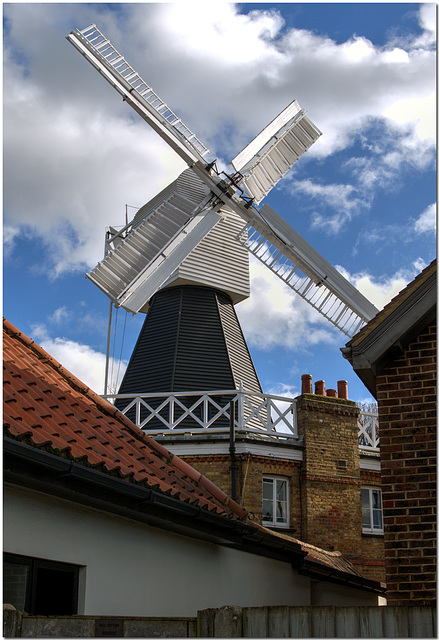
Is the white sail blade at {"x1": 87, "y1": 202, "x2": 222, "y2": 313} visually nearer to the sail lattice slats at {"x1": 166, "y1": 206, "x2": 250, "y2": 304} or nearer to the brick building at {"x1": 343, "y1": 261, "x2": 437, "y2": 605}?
the sail lattice slats at {"x1": 166, "y1": 206, "x2": 250, "y2": 304}

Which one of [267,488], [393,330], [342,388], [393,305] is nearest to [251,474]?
[267,488]

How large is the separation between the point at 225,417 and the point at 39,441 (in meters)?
11.7

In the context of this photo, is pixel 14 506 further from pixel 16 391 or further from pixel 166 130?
pixel 166 130

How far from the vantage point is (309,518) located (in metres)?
15.6

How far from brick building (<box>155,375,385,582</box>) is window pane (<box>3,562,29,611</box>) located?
374 inches

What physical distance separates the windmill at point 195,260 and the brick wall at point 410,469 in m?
11.5

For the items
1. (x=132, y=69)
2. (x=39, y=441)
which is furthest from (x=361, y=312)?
(x=39, y=441)

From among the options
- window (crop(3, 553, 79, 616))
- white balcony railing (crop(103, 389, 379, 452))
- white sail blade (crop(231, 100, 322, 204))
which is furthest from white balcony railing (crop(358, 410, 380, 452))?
window (crop(3, 553, 79, 616))

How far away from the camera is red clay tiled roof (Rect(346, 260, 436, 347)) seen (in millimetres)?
7160

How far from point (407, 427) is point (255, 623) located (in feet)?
9.56

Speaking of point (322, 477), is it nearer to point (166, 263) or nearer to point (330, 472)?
point (330, 472)

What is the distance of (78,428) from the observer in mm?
7695

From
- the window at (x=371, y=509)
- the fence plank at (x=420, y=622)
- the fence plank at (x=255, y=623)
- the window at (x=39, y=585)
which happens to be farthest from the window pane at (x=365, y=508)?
the fence plank at (x=255, y=623)

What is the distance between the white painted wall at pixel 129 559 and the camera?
6.12 m
